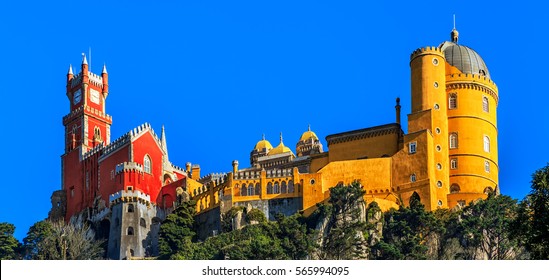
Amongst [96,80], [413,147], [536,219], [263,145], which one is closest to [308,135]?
[263,145]

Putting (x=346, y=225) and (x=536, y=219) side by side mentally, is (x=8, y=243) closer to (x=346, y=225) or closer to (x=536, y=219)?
(x=346, y=225)

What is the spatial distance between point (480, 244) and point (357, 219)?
9.27m

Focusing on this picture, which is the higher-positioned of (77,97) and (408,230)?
(77,97)

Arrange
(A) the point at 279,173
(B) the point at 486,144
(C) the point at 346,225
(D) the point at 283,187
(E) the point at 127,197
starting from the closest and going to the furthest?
(C) the point at 346,225 → (D) the point at 283,187 → (A) the point at 279,173 → (B) the point at 486,144 → (E) the point at 127,197

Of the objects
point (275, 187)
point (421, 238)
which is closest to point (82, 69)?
point (275, 187)

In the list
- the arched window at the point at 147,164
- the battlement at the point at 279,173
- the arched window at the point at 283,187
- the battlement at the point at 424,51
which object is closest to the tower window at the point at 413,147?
the battlement at the point at 424,51

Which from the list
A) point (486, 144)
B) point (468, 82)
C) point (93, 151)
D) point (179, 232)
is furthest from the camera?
point (93, 151)

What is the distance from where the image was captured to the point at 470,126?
102 meters

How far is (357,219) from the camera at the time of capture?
92.3 metres

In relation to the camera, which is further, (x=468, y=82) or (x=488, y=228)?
(x=468, y=82)

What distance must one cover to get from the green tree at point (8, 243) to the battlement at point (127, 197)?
8.74 m

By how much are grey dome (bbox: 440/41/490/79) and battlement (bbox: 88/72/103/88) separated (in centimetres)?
3165

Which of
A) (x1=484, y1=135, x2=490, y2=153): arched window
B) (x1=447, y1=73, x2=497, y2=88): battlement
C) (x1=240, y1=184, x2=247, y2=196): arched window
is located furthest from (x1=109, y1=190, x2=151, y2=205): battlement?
(x1=484, y1=135, x2=490, y2=153): arched window

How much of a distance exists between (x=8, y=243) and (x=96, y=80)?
21835 millimetres
